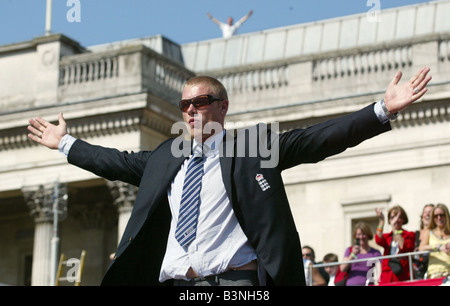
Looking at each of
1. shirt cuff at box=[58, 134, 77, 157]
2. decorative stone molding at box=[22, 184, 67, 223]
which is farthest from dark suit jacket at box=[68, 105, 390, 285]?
decorative stone molding at box=[22, 184, 67, 223]

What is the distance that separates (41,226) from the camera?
2880 cm

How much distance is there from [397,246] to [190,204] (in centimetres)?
1061

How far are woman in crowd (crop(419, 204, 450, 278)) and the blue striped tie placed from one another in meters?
9.38

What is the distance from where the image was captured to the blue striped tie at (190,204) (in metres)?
6.40

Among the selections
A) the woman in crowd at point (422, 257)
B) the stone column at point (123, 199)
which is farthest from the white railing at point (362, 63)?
the woman in crowd at point (422, 257)

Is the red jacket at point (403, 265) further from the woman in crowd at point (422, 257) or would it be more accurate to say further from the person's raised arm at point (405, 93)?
the person's raised arm at point (405, 93)

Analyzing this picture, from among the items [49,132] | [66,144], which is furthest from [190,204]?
[49,132]

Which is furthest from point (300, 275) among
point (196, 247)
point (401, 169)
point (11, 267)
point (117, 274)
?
point (11, 267)

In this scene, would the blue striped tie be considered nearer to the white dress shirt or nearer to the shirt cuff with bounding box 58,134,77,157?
the white dress shirt

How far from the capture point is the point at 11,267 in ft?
108

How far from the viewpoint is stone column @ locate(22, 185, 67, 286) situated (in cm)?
2831

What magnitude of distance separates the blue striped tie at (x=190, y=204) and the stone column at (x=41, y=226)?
21945 mm

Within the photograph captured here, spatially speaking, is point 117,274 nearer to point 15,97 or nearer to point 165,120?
point 165,120
